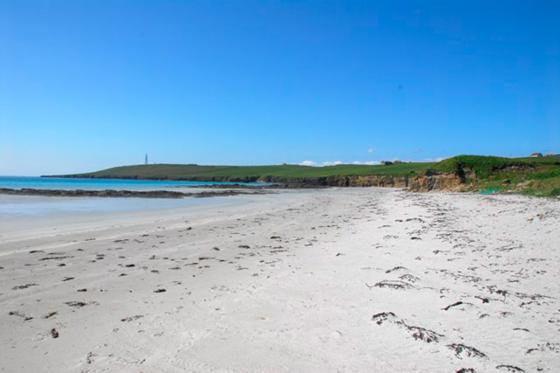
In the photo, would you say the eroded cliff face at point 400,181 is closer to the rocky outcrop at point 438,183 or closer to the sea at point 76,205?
the rocky outcrop at point 438,183

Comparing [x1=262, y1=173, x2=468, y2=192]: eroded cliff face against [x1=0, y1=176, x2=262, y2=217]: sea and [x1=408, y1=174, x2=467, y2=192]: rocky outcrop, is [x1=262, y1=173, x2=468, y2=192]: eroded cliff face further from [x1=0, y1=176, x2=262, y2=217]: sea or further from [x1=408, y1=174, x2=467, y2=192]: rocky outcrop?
[x1=0, y1=176, x2=262, y2=217]: sea

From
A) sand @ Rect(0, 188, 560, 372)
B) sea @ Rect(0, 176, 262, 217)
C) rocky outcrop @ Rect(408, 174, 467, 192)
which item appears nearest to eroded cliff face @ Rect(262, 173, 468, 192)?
rocky outcrop @ Rect(408, 174, 467, 192)

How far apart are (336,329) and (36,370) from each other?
3001 mm

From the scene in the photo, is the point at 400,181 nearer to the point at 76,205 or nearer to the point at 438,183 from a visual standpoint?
the point at 438,183

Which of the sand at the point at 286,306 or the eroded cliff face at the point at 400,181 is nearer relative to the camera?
the sand at the point at 286,306

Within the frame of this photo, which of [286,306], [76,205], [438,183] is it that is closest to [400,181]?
[438,183]

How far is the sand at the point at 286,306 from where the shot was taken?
11.7 feet

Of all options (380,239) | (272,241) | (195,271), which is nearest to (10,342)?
(195,271)

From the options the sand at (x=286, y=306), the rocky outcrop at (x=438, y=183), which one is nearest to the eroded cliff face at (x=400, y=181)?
the rocky outcrop at (x=438, y=183)

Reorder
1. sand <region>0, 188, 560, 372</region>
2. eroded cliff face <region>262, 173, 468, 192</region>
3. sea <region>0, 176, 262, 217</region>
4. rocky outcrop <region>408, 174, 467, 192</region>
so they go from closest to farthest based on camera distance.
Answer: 1. sand <region>0, 188, 560, 372</region>
2. sea <region>0, 176, 262, 217</region>
3. rocky outcrop <region>408, 174, 467, 192</region>
4. eroded cliff face <region>262, 173, 468, 192</region>

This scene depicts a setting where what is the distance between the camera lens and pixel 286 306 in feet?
16.5

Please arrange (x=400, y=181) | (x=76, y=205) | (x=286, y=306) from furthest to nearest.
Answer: (x=400, y=181) → (x=76, y=205) → (x=286, y=306)

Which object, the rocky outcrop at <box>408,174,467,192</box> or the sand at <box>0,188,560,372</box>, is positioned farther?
the rocky outcrop at <box>408,174,467,192</box>

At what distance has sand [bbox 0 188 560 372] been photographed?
355 centimetres
